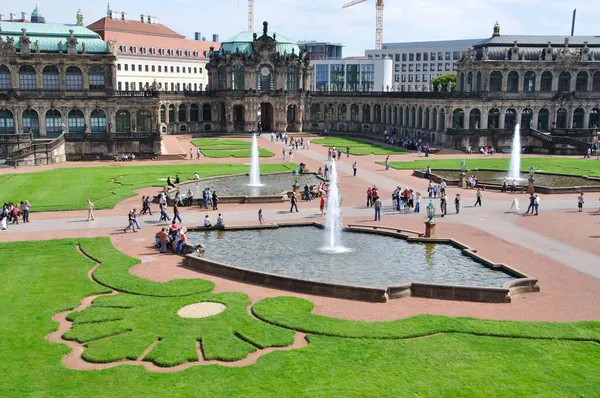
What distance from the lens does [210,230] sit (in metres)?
49.8

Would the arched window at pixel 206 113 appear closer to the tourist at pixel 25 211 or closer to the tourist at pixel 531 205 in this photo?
the tourist at pixel 25 211

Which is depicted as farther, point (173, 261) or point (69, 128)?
point (69, 128)

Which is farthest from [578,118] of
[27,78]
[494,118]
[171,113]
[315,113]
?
[27,78]

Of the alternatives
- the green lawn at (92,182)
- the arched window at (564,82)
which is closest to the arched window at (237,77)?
the green lawn at (92,182)

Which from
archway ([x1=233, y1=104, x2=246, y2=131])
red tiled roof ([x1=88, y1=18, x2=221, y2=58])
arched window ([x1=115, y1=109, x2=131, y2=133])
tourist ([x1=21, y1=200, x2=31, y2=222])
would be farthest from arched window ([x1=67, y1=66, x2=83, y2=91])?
A: tourist ([x1=21, y1=200, x2=31, y2=222])

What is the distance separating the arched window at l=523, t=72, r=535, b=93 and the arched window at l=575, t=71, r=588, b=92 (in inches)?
311

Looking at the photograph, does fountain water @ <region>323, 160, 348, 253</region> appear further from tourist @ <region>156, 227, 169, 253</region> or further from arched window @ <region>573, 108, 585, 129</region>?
arched window @ <region>573, 108, 585, 129</region>

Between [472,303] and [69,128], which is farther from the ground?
[69,128]

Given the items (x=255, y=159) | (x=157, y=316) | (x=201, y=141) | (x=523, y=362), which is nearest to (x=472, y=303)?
(x=523, y=362)

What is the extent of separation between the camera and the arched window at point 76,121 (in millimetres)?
103812

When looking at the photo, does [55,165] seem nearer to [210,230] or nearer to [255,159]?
[255,159]

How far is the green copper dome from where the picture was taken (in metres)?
140

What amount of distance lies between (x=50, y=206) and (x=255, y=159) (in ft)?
81.2

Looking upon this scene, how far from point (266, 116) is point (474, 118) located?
47.6 meters
